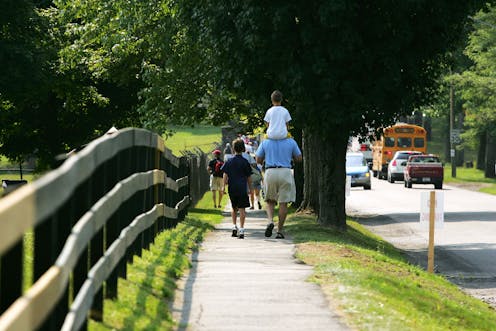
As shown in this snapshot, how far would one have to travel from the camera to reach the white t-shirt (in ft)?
54.6

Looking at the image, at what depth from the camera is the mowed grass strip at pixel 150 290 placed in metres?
7.83

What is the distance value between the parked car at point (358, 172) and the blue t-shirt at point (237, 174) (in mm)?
34901

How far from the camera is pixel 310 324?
27.7ft

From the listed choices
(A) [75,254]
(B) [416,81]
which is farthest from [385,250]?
(A) [75,254]

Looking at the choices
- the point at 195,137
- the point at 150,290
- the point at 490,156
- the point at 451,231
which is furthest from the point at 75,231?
the point at 195,137

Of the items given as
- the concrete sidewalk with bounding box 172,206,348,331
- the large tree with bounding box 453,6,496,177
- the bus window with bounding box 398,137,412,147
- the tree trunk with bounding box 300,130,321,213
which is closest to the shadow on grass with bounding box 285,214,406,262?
the concrete sidewalk with bounding box 172,206,348,331

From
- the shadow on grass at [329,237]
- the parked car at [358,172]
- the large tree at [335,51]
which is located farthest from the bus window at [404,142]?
the large tree at [335,51]

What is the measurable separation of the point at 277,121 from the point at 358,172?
37137mm

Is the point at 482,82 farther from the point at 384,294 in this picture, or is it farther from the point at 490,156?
the point at 384,294

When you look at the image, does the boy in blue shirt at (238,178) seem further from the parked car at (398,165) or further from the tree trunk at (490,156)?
the tree trunk at (490,156)

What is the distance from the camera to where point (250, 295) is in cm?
996

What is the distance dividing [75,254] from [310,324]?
2.96 meters

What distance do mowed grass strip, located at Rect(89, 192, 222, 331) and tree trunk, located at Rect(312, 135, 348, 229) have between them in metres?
7.02

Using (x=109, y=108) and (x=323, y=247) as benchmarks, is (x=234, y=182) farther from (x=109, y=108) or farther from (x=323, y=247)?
(x=109, y=108)
